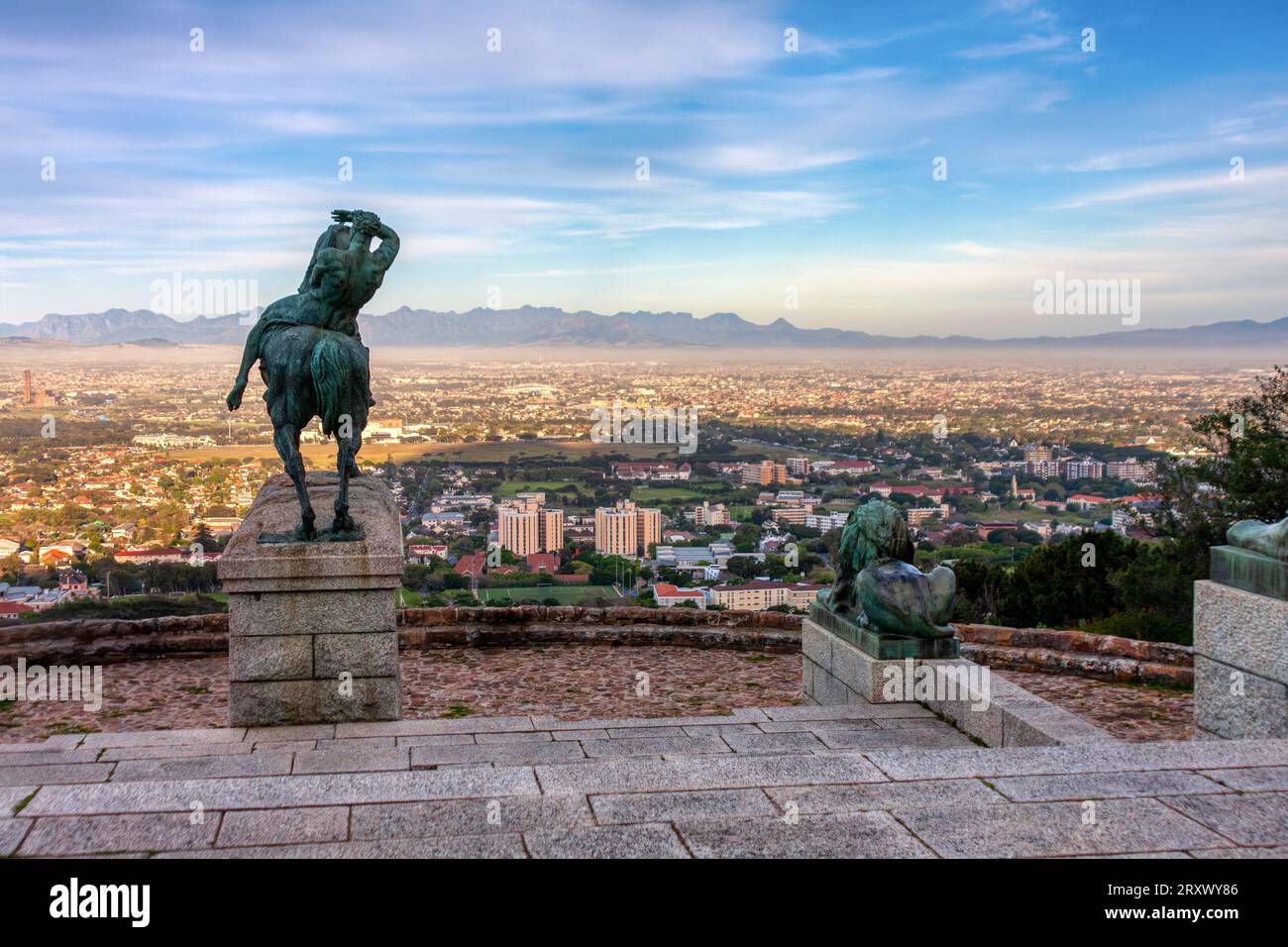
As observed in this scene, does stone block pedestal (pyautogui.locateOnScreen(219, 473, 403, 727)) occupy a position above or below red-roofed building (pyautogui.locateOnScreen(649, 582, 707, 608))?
above

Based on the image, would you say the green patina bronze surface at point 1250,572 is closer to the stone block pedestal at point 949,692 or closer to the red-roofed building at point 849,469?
the stone block pedestal at point 949,692

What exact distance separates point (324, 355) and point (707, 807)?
3879 mm

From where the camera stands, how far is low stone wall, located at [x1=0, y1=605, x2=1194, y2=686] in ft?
30.0

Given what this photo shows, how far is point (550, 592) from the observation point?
44.4ft

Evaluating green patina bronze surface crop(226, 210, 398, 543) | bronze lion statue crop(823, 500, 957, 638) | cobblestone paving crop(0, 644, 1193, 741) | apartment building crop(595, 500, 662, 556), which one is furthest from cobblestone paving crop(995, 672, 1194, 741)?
apartment building crop(595, 500, 662, 556)

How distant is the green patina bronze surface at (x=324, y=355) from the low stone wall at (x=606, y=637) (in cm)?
399

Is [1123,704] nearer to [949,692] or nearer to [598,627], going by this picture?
[949,692]

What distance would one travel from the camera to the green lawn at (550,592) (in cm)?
1291

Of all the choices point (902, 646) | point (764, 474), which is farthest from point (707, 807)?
point (764, 474)

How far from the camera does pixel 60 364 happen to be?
33.3m

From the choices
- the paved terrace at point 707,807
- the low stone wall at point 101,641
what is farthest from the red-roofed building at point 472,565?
the paved terrace at point 707,807

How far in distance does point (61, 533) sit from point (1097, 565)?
15.2 m

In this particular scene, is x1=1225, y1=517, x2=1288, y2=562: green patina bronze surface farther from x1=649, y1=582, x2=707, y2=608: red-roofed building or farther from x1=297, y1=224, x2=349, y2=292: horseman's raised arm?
x1=649, y1=582, x2=707, y2=608: red-roofed building
